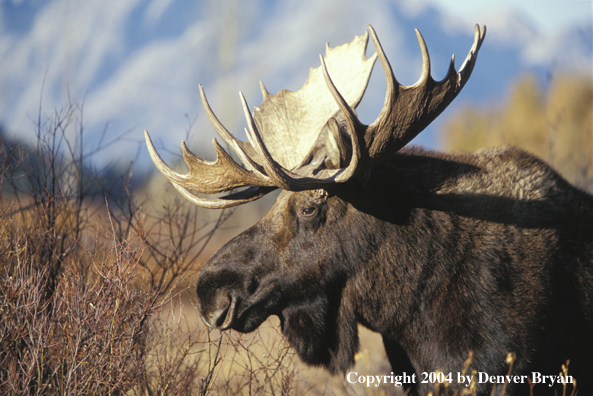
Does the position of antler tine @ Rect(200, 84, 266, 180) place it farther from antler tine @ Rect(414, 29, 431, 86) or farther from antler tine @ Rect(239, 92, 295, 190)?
antler tine @ Rect(414, 29, 431, 86)

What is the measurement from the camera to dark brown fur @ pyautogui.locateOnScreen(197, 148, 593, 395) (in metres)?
3.02

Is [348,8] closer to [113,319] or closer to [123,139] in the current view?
[123,139]

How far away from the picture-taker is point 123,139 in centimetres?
439

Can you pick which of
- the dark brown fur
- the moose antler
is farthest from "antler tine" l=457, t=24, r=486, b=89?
the dark brown fur

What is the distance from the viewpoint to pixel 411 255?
315 cm

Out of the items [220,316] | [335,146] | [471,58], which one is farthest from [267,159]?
[471,58]

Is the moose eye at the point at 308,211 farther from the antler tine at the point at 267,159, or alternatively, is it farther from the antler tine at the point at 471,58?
the antler tine at the point at 471,58

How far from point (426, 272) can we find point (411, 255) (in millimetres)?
133

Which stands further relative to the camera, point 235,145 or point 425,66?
point 235,145

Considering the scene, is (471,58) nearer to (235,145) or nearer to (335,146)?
(335,146)

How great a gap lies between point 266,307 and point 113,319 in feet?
2.87

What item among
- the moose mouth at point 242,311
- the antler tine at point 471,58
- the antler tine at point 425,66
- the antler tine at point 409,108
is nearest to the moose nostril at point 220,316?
the moose mouth at point 242,311

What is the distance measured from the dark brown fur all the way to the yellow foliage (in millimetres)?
13903

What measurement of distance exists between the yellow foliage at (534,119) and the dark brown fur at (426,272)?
45.6 feet
